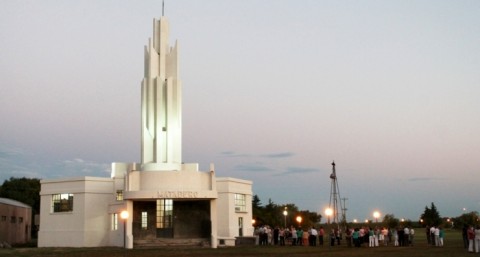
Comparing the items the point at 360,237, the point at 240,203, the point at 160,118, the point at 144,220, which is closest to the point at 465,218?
the point at 240,203

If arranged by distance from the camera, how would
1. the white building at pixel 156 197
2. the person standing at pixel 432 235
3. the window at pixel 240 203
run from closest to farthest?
the person standing at pixel 432 235 → the white building at pixel 156 197 → the window at pixel 240 203

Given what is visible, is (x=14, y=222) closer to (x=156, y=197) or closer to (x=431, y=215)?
(x=156, y=197)

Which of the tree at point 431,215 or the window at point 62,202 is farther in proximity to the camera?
the tree at point 431,215

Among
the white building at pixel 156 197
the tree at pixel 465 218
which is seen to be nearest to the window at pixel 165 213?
the white building at pixel 156 197

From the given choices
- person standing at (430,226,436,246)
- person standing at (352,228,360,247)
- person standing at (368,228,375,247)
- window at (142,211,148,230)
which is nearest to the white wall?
window at (142,211,148,230)

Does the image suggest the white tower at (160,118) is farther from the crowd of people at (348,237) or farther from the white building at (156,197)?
the crowd of people at (348,237)

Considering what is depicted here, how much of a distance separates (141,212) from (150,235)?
6.31ft

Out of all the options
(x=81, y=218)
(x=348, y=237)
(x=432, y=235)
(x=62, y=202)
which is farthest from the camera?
(x=62, y=202)

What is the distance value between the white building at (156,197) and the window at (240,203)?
3.7 inches

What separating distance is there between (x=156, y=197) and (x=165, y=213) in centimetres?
315

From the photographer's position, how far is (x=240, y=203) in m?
61.5

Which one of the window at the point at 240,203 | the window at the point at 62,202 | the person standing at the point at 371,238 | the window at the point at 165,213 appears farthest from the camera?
the window at the point at 240,203

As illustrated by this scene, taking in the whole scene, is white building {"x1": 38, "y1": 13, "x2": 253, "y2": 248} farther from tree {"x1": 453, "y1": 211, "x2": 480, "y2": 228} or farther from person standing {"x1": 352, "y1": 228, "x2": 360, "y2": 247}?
tree {"x1": 453, "y1": 211, "x2": 480, "y2": 228}

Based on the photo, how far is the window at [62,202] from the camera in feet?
188
